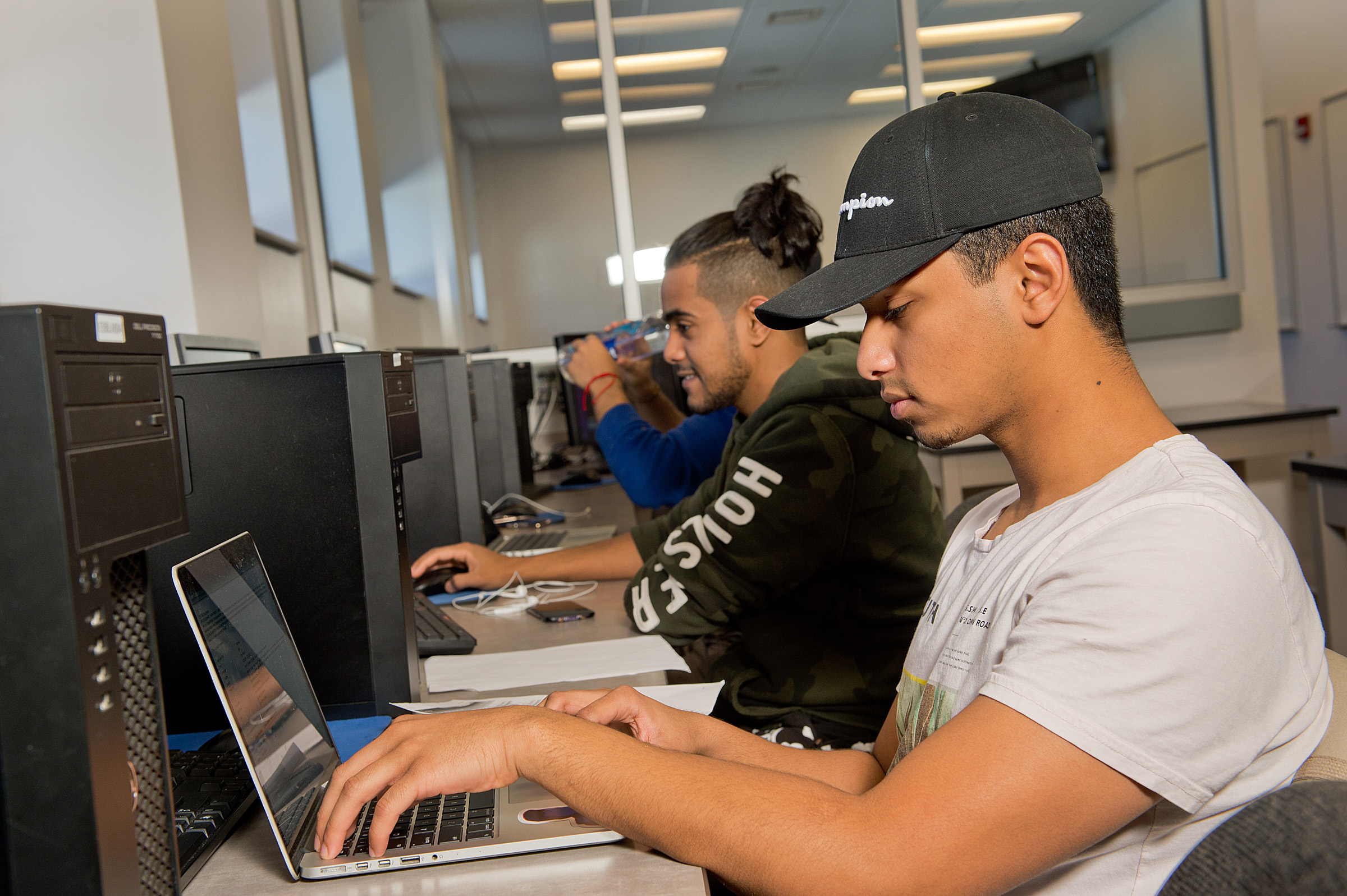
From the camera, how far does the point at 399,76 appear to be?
181 inches

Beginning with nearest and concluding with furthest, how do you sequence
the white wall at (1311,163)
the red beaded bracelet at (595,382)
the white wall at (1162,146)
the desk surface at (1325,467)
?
the desk surface at (1325,467) < the red beaded bracelet at (595,382) < the white wall at (1162,146) < the white wall at (1311,163)

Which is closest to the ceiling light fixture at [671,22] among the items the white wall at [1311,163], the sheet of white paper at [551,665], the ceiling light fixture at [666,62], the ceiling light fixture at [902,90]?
the ceiling light fixture at [666,62]

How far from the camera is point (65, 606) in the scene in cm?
44

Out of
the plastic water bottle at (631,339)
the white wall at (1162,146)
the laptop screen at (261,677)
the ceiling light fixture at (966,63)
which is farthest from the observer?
the ceiling light fixture at (966,63)

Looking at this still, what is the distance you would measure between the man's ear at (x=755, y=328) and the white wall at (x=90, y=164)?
44.2 inches

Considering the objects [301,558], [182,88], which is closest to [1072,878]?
[301,558]

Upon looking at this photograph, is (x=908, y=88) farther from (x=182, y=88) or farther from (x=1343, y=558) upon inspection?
(x=182, y=88)

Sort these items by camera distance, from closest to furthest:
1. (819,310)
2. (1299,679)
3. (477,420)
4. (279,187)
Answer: (1299,679) → (819,310) → (477,420) → (279,187)

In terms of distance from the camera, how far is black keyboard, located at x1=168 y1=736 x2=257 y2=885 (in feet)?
2.14

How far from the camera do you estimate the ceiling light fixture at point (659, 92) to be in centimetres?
408

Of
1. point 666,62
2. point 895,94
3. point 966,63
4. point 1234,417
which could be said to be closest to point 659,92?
point 666,62

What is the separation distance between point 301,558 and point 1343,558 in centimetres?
218

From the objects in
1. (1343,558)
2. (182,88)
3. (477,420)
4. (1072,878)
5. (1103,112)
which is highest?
(1103,112)

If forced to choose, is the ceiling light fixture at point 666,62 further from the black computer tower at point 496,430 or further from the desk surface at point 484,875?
the desk surface at point 484,875
